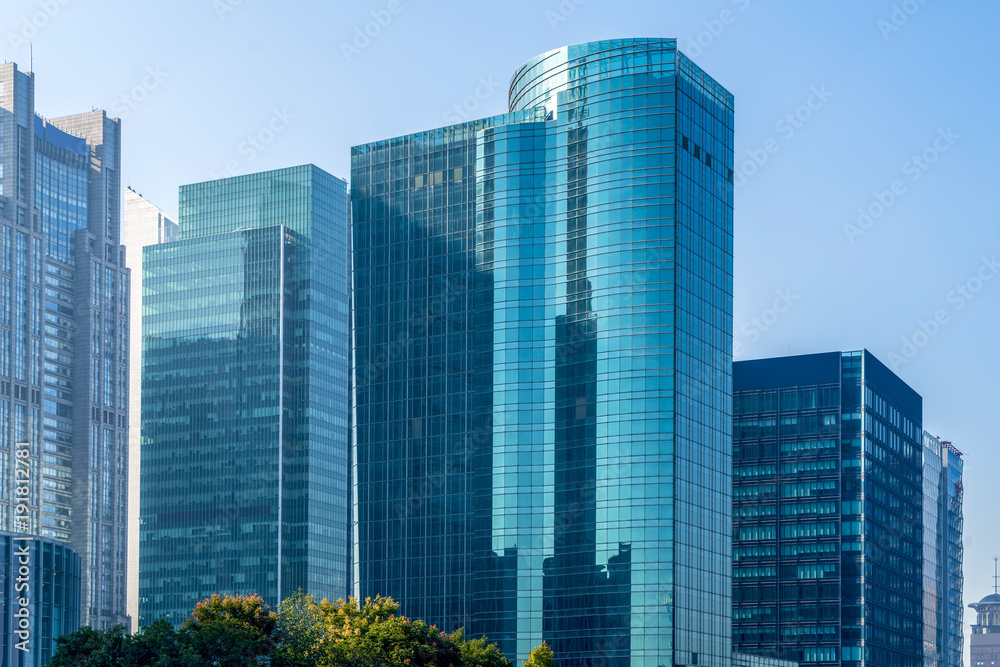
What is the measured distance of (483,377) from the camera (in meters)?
185

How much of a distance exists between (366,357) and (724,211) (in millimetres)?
50385

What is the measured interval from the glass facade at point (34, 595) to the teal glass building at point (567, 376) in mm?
59082

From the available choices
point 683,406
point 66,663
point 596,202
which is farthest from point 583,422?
point 66,663

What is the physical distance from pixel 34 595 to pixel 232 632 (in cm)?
3196

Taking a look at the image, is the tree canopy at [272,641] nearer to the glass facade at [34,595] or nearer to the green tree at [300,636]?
the green tree at [300,636]

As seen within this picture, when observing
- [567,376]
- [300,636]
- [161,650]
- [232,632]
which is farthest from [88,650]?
[567,376]

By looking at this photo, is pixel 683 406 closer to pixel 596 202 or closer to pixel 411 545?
pixel 596 202

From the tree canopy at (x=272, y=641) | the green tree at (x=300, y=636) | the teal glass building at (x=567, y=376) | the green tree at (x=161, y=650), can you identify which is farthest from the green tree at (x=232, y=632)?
the teal glass building at (x=567, y=376)

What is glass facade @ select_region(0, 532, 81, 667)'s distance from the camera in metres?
127

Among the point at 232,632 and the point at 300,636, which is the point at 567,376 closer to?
the point at 300,636

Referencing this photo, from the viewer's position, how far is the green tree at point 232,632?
10575cm

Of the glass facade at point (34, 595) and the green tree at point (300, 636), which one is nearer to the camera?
the green tree at point (300, 636)

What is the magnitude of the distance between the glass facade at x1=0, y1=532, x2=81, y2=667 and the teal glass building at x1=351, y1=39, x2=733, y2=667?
5908 cm

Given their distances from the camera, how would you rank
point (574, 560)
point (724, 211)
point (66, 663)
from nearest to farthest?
point (66, 663), point (574, 560), point (724, 211)
